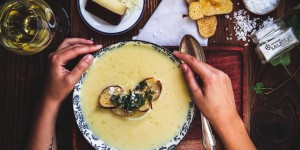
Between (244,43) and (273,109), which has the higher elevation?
(244,43)

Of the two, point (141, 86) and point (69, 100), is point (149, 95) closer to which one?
point (141, 86)

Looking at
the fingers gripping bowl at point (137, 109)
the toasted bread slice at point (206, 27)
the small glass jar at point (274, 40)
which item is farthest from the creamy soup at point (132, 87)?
the small glass jar at point (274, 40)

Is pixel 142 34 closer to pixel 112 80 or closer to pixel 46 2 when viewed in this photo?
pixel 112 80

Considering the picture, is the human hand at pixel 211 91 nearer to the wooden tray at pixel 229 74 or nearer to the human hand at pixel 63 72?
the wooden tray at pixel 229 74

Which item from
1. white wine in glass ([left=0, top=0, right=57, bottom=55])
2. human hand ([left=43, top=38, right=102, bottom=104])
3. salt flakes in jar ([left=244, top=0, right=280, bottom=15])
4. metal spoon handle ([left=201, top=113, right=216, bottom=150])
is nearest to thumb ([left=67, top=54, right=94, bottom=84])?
human hand ([left=43, top=38, right=102, bottom=104])

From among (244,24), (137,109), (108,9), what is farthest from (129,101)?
(244,24)

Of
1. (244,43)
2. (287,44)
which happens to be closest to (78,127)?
(244,43)
